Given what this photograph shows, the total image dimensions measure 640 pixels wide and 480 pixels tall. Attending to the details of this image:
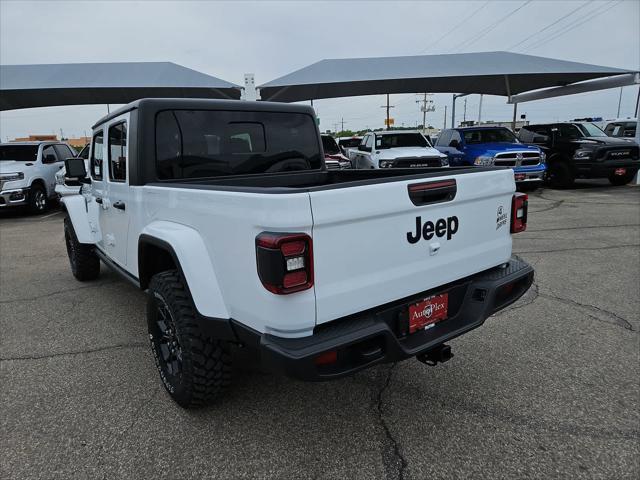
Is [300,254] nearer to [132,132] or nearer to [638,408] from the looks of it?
[132,132]

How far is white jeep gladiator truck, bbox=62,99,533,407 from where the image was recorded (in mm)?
1893

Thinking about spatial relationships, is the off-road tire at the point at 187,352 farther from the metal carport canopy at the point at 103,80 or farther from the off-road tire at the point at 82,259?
the metal carport canopy at the point at 103,80

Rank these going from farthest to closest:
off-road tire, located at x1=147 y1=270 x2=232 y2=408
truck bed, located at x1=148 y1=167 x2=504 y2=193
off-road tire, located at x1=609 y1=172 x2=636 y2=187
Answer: off-road tire, located at x1=609 y1=172 x2=636 y2=187, truck bed, located at x1=148 y1=167 x2=504 y2=193, off-road tire, located at x1=147 y1=270 x2=232 y2=408

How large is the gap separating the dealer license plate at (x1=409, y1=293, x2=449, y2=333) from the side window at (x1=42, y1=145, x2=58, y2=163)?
12.7 meters

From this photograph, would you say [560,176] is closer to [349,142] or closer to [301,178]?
[349,142]

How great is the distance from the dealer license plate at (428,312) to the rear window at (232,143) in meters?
1.78

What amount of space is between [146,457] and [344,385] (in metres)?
1.25

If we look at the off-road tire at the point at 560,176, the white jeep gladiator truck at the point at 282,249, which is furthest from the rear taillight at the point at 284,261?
the off-road tire at the point at 560,176

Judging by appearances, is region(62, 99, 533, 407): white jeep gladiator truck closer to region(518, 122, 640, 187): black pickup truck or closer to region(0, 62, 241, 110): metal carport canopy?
region(518, 122, 640, 187): black pickup truck

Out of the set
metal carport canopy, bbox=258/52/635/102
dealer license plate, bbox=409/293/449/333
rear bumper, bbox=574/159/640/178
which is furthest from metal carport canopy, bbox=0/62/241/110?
dealer license plate, bbox=409/293/449/333

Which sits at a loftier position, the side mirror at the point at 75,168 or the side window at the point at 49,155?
the side window at the point at 49,155

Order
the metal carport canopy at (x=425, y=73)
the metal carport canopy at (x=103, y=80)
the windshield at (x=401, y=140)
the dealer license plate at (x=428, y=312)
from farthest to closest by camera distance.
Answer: the metal carport canopy at (x=425, y=73) → the metal carport canopy at (x=103, y=80) → the windshield at (x=401, y=140) → the dealer license plate at (x=428, y=312)

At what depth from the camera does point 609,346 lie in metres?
3.38

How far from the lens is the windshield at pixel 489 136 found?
41.8ft
